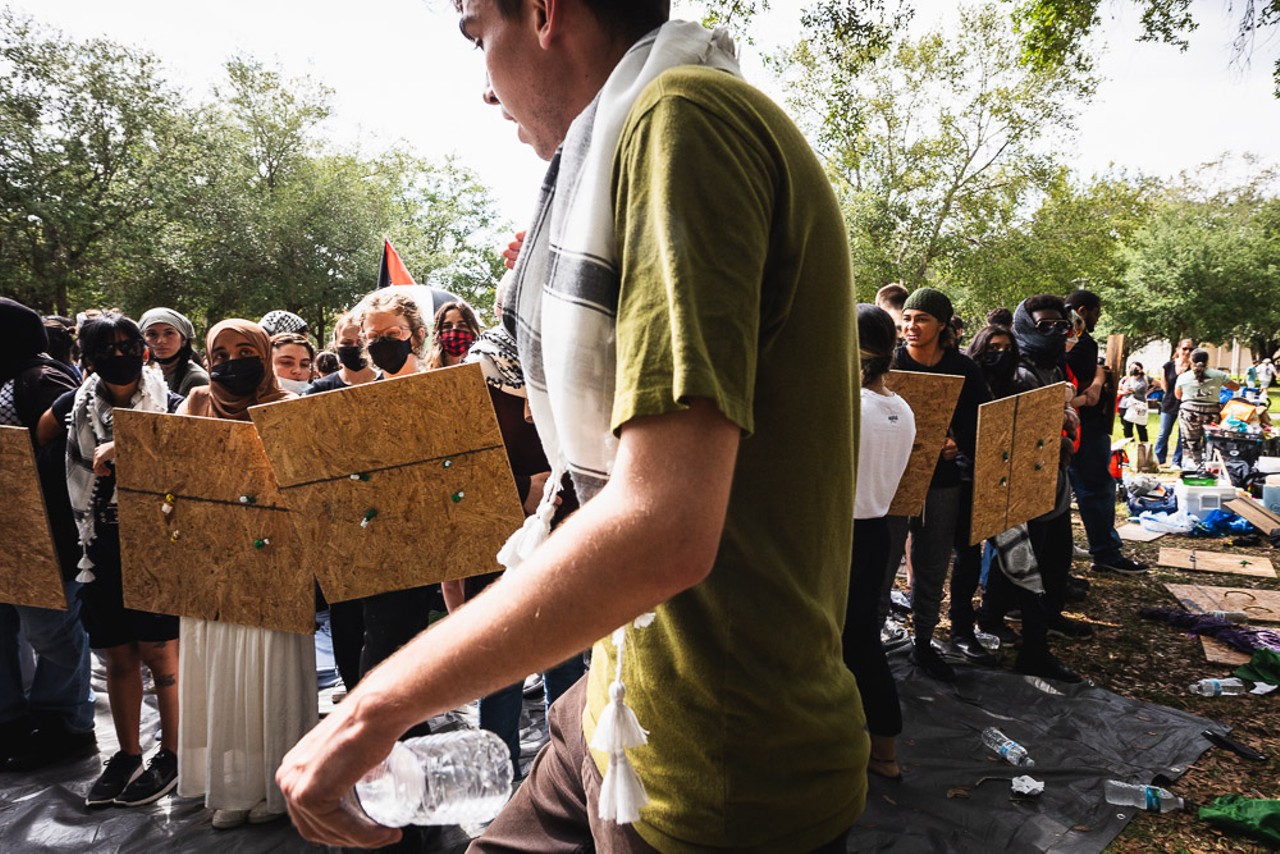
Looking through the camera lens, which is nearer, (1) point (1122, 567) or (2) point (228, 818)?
(2) point (228, 818)

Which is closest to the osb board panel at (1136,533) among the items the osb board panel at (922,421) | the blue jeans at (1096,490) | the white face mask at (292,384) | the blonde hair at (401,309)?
the blue jeans at (1096,490)

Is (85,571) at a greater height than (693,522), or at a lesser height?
lesser

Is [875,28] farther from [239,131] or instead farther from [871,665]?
[239,131]

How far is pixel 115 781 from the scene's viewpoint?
3711mm

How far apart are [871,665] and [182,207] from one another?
94.9ft

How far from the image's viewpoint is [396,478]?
9.93 feet

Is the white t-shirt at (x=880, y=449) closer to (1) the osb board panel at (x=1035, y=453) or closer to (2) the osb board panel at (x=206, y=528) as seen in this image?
(1) the osb board panel at (x=1035, y=453)

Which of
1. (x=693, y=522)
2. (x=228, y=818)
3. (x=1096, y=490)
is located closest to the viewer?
(x=693, y=522)

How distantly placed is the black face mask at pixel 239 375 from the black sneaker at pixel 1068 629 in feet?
19.0

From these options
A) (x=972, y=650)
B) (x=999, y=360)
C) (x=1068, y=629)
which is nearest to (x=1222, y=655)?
(x=1068, y=629)

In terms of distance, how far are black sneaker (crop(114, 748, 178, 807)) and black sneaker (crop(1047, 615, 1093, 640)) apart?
5930 mm

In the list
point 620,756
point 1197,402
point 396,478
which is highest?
point 396,478

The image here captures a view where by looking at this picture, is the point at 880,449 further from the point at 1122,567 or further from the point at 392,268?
the point at 392,268

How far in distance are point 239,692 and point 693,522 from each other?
335 centimetres
